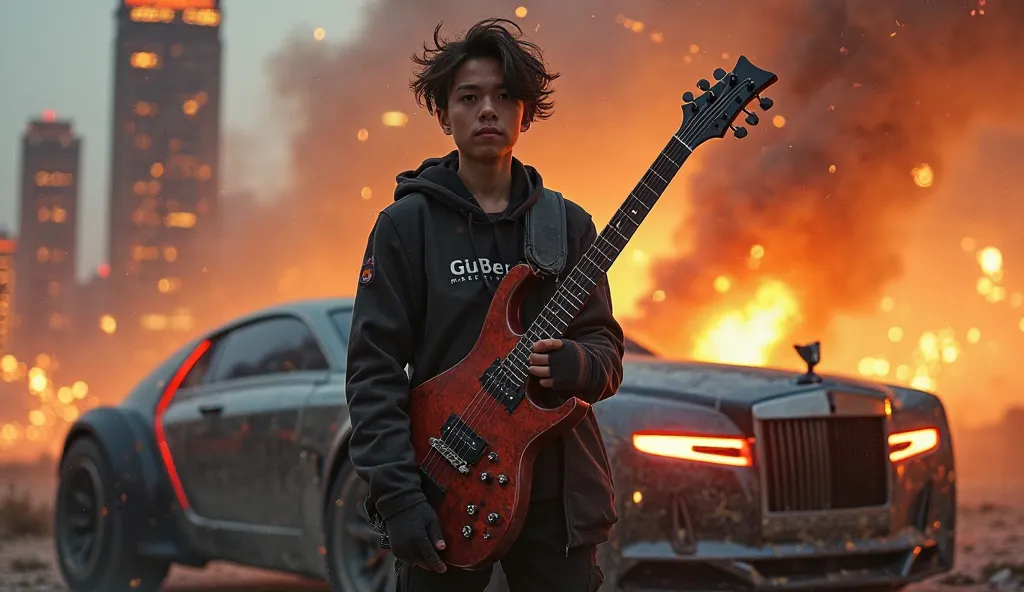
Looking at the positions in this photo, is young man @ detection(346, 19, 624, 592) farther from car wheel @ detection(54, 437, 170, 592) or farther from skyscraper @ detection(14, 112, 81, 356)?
skyscraper @ detection(14, 112, 81, 356)

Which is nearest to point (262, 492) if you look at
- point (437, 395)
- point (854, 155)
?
point (437, 395)

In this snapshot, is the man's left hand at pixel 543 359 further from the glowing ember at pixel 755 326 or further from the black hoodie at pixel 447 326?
the glowing ember at pixel 755 326

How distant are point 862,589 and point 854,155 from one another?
1129cm

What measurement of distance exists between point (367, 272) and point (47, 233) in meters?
170

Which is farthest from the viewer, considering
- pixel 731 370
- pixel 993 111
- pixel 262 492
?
pixel 993 111

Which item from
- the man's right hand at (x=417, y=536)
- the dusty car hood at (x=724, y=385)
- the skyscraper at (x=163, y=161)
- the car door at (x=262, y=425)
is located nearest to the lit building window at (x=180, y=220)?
the skyscraper at (x=163, y=161)

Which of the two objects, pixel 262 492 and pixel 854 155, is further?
pixel 854 155

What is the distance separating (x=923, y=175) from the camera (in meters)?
16.4

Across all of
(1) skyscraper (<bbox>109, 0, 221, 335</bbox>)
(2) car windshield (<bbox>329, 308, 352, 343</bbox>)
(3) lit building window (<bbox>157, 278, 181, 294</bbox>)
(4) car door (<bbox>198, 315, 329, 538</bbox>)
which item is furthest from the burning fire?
(2) car windshield (<bbox>329, 308, 352, 343</bbox>)

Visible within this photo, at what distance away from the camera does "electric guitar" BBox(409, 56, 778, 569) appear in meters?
2.46

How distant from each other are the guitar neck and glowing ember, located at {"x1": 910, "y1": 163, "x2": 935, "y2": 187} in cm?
1442

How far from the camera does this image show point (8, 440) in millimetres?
125938

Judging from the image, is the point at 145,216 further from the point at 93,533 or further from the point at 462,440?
the point at 462,440

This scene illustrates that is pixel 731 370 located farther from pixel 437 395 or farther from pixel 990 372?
pixel 990 372
